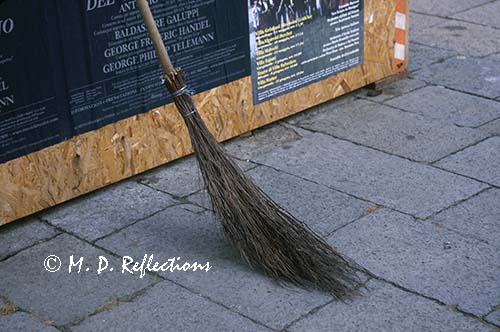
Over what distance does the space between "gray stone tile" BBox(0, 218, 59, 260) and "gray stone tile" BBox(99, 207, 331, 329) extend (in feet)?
1.19

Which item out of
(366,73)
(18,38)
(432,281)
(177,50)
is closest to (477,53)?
(366,73)

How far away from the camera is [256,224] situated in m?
4.89

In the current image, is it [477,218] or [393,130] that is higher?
[393,130]

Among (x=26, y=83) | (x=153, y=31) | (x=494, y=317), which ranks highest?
(x=153, y=31)

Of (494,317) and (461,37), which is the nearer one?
(494,317)

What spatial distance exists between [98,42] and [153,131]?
71 centimetres

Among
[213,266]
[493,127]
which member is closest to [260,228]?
[213,266]

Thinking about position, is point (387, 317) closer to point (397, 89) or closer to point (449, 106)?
point (449, 106)

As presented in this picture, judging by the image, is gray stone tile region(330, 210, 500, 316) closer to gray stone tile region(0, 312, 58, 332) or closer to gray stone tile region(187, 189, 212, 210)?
gray stone tile region(187, 189, 212, 210)

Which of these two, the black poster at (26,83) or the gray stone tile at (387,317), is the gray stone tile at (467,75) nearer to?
the gray stone tile at (387,317)

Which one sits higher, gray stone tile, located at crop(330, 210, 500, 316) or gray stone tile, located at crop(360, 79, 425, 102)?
gray stone tile, located at crop(360, 79, 425, 102)

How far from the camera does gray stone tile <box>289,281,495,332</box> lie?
4457 mm

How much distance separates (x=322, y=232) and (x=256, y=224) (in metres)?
0.53

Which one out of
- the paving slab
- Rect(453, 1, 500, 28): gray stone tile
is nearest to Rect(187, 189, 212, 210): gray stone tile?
the paving slab
